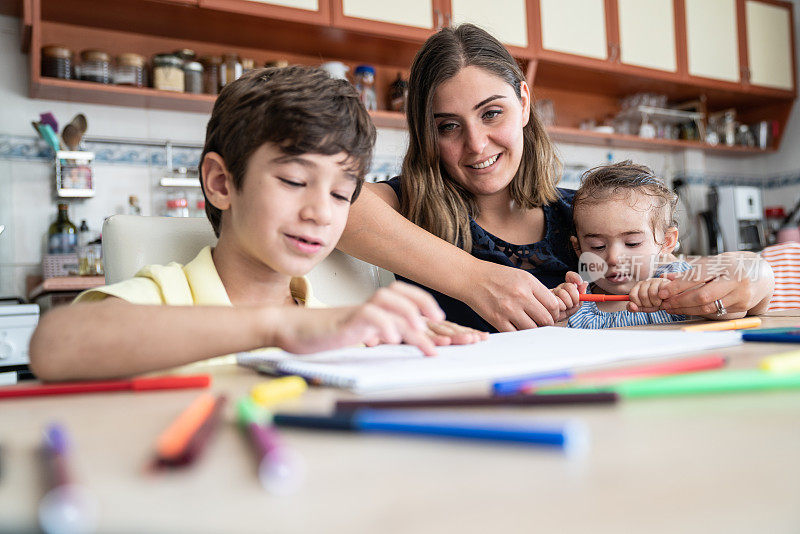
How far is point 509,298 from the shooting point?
1.13m

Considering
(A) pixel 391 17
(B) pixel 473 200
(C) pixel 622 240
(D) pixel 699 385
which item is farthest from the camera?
(A) pixel 391 17

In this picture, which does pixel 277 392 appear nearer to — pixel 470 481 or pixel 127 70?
pixel 470 481

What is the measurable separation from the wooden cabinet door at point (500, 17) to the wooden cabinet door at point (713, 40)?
1232 mm

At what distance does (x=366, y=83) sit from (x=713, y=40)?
2370 mm

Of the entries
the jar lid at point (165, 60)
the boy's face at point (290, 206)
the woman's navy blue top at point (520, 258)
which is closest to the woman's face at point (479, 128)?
the woman's navy blue top at point (520, 258)

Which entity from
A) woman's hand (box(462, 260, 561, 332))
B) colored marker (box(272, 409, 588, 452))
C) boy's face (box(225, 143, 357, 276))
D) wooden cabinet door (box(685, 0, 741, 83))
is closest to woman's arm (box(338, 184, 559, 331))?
woman's hand (box(462, 260, 561, 332))

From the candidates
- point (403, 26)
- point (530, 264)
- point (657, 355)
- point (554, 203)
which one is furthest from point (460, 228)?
point (403, 26)

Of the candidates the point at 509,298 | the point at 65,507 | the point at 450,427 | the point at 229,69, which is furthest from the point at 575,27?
the point at 65,507

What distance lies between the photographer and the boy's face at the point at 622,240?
4.46 ft

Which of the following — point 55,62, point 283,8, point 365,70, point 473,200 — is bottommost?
point 473,200

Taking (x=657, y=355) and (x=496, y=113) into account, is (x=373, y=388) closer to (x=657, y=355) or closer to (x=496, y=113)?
(x=657, y=355)

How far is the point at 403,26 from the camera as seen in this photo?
9.99ft

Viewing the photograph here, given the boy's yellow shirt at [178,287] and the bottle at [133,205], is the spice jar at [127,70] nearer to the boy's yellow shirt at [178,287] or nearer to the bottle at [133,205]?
the bottle at [133,205]

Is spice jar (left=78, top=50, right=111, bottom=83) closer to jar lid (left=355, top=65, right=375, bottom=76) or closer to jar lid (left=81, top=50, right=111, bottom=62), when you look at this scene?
Answer: jar lid (left=81, top=50, right=111, bottom=62)
